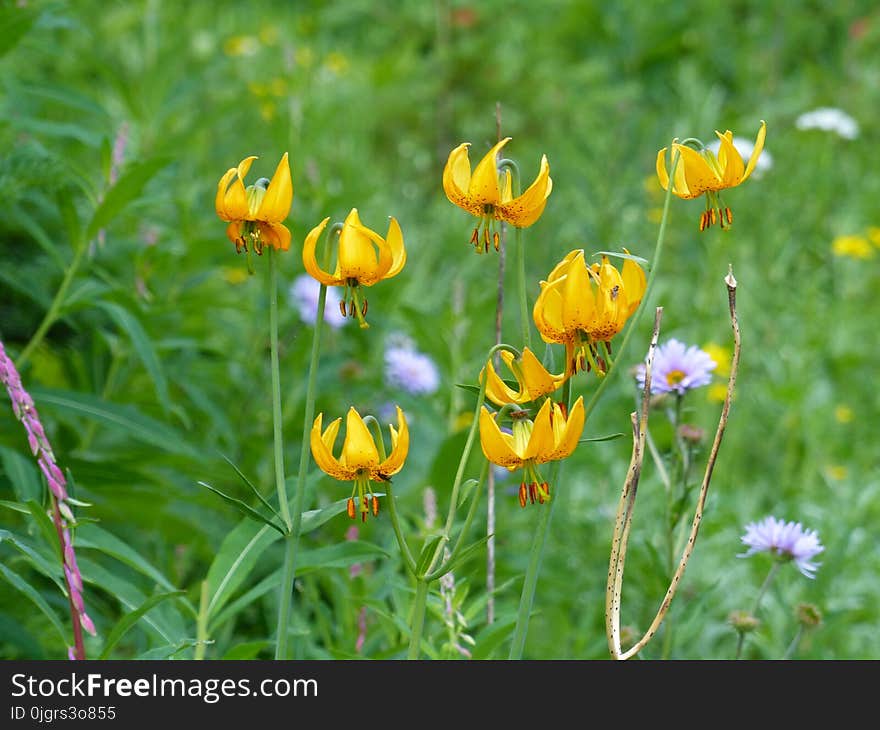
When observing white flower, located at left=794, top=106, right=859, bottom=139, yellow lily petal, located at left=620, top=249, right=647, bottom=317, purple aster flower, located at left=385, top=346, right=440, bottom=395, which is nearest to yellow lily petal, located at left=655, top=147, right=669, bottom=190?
yellow lily petal, located at left=620, top=249, right=647, bottom=317

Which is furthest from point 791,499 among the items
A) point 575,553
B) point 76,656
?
point 76,656

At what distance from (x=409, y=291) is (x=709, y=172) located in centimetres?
241

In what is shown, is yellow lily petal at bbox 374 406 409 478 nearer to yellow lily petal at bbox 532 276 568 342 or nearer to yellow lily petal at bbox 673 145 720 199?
yellow lily petal at bbox 532 276 568 342

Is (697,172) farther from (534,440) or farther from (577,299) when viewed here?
(534,440)

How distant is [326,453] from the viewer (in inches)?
54.2

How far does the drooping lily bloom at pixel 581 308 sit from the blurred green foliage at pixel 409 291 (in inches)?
13.9

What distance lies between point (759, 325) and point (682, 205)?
81 cm

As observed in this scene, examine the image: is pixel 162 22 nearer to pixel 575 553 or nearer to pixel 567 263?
pixel 575 553

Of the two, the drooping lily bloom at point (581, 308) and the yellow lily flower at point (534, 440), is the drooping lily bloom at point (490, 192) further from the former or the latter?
the yellow lily flower at point (534, 440)

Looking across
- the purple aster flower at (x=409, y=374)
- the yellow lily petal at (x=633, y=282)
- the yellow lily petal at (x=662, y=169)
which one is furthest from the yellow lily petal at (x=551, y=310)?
the purple aster flower at (x=409, y=374)

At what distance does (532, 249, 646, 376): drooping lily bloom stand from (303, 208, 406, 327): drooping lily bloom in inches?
7.1

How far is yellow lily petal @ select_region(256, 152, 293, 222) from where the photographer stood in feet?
4.61

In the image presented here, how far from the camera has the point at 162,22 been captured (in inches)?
177

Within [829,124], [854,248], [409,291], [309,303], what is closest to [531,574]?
[309,303]
